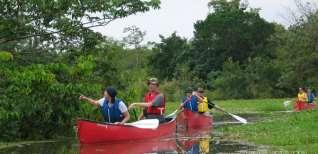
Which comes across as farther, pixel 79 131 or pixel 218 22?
pixel 218 22

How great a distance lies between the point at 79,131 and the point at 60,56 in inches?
165

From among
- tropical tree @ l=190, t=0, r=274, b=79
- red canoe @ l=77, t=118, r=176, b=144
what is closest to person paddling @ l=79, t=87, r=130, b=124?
red canoe @ l=77, t=118, r=176, b=144

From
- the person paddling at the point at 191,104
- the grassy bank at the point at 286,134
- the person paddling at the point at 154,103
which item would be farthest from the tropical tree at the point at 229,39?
the person paddling at the point at 154,103

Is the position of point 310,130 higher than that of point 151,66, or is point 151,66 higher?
point 151,66

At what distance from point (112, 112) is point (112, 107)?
0.82 ft

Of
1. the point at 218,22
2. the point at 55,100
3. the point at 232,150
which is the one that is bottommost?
the point at 232,150

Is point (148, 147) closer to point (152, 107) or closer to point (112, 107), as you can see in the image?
point (112, 107)

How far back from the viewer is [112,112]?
674 inches

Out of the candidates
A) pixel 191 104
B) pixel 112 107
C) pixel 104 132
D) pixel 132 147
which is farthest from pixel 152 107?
pixel 191 104

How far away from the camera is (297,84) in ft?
187

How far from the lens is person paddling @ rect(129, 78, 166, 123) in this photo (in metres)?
18.7

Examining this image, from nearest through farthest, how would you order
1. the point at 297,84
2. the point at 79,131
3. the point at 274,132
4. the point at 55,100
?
the point at 79,131
the point at 274,132
the point at 55,100
the point at 297,84

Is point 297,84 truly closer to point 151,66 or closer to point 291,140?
point 151,66

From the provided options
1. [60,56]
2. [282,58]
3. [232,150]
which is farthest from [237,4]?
[232,150]
